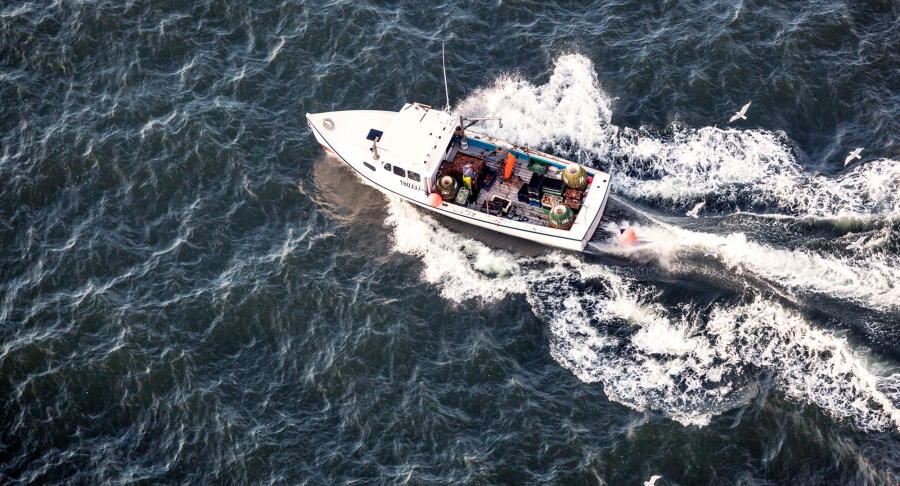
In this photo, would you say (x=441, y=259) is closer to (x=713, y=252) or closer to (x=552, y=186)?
(x=552, y=186)

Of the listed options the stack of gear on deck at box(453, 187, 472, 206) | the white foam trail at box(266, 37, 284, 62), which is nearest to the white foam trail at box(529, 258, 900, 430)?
the stack of gear on deck at box(453, 187, 472, 206)

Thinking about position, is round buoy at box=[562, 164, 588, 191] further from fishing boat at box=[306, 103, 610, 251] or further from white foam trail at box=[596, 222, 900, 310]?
white foam trail at box=[596, 222, 900, 310]

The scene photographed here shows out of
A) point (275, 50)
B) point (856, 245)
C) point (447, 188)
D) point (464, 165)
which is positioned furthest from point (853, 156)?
point (275, 50)

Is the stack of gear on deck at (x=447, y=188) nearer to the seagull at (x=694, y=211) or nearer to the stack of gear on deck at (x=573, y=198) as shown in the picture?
the stack of gear on deck at (x=573, y=198)

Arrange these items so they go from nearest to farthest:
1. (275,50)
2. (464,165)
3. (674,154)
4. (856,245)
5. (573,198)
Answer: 1. (856,245)
2. (573,198)
3. (464,165)
4. (674,154)
5. (275,50)

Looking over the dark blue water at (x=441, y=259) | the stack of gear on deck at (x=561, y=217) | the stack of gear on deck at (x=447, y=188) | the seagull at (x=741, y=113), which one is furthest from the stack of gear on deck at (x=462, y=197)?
the seagull at (x=741, y=113)

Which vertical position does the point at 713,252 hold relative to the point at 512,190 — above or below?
above

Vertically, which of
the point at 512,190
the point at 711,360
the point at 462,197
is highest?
the point at 512,190
